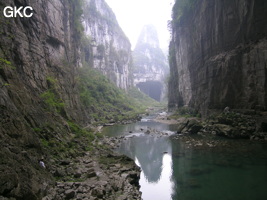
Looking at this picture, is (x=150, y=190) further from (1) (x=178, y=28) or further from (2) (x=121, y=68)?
(2) (x=121, y=68)

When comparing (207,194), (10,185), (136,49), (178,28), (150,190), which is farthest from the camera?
Answer: (136,49)

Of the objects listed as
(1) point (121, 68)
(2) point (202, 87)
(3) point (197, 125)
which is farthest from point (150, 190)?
(1) point (121, 68)

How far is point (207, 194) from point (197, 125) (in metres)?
16.7


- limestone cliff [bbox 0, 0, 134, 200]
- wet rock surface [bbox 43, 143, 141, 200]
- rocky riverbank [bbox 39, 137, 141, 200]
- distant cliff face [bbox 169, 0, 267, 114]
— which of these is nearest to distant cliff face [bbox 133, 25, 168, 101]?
distant cliff face [bbox 169, 0, 267, 114]

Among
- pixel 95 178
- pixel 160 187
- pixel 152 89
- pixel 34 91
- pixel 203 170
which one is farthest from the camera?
pixel 152 89

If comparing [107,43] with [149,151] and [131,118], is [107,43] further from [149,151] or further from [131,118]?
[149,151]

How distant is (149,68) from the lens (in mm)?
152000

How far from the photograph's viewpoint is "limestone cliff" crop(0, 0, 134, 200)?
25.0 ft

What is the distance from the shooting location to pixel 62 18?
35.1 m

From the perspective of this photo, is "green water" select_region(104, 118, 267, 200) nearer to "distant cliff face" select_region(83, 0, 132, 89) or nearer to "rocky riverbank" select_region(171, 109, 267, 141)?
"rocky riverbank" select_region(171, 109, 267, 141)

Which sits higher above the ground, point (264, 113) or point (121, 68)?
point (121, 68)

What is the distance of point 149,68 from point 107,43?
196 ft

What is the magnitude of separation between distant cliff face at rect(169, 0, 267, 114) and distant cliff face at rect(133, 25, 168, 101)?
9870cm

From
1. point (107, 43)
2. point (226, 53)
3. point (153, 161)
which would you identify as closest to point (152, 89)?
point (107, 43)
